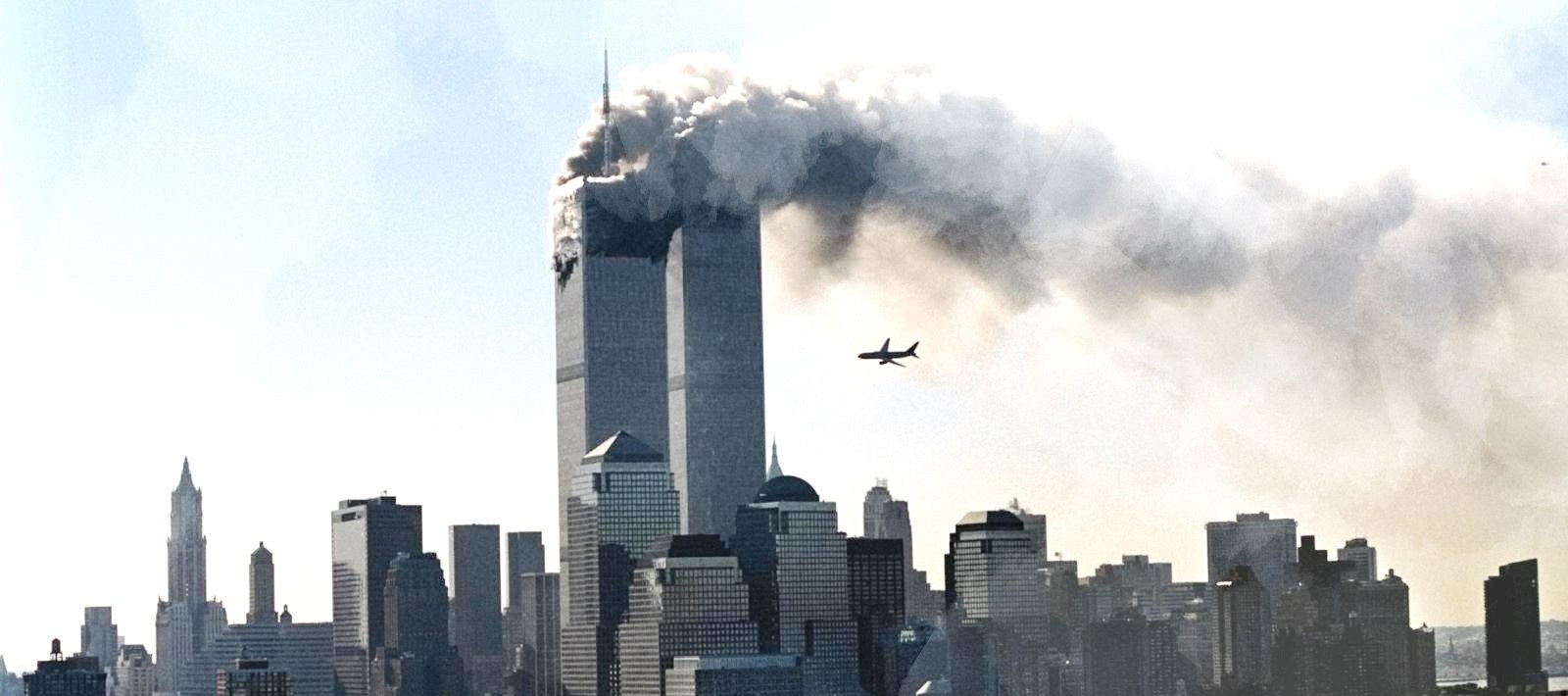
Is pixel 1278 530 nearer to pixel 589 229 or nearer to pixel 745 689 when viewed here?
pixel 745 689

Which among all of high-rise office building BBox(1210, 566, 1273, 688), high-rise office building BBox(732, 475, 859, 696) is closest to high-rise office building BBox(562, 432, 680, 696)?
high-rise office building BBox(732, 475, 859, 696)

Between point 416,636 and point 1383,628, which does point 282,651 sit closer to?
point 416,636

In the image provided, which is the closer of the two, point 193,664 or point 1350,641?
point 1350,641

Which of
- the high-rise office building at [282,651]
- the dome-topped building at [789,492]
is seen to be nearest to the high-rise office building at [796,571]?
the dome-topped building at [789,492]

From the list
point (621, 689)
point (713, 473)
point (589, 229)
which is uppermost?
point (589, 229)

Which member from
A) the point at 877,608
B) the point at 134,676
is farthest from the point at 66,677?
the point at 877,608

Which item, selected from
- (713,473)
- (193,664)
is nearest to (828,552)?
(713,473)
